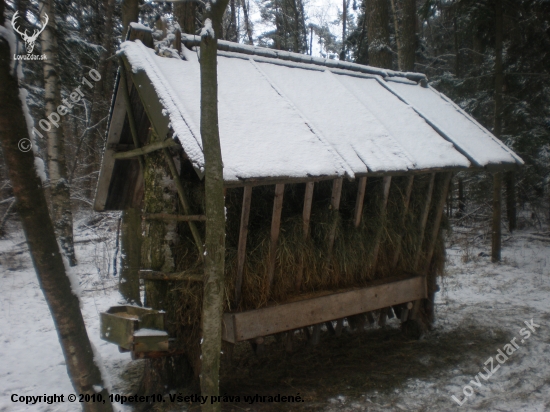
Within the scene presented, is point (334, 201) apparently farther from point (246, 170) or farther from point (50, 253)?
point (50, 253)

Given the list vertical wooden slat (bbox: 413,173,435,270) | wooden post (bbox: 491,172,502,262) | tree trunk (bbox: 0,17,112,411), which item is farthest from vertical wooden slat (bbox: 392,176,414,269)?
wooden post (bbox: 491,172,502,262)

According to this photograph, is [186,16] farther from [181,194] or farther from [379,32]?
[379,32]

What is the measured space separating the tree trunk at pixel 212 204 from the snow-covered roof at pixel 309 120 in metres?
0.31

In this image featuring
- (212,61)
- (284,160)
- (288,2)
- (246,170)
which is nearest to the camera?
(212,61)

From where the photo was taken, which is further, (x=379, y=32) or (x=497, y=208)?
(x=379, y=32)

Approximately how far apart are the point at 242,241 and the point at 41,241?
166 cm

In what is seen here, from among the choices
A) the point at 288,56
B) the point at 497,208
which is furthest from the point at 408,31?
the point at 288,56

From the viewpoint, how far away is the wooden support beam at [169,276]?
3.86 m

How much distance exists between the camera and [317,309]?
4.45m

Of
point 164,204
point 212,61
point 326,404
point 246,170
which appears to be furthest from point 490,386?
point 212,61

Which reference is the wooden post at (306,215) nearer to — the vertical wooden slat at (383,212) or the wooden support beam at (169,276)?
the vertical wooden slat at (383,212)

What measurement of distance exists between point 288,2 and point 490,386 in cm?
1880

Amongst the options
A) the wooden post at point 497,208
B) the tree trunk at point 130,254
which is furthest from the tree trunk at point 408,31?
the tree trunk at point 130,254

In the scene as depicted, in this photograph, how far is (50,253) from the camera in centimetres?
283
